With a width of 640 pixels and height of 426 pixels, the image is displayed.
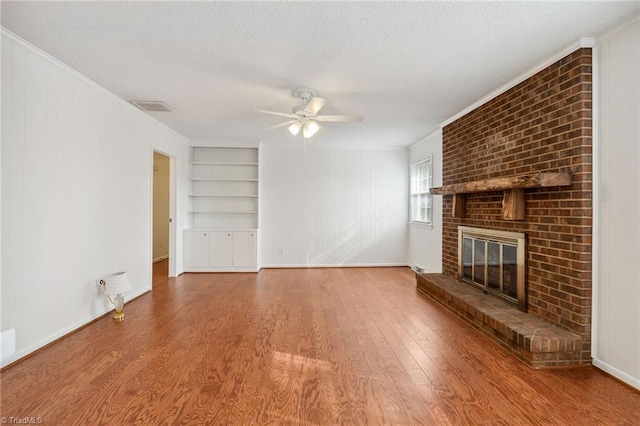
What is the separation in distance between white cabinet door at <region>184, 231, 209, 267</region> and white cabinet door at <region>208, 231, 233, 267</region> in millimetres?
88

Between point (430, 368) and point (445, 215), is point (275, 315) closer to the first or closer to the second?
point (430, 368)

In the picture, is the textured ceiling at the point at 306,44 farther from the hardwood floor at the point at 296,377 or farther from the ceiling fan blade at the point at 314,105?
the hardwood floor at the point at 296,377

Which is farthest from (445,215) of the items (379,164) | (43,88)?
(43,88)

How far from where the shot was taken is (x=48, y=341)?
2.62 m

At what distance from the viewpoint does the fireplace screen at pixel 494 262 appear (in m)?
2.93

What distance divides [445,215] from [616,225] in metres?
2.43

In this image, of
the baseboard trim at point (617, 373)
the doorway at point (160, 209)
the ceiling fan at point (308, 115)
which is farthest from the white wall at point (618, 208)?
the doorway at point (160, 209)

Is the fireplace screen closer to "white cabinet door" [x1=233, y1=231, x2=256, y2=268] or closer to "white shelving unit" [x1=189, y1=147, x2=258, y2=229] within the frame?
"white cabinet door" [x1=233, y1=231, x2=256, y2=268]

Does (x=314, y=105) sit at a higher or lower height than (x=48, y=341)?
higher

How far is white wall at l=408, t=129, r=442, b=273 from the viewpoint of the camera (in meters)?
4.90

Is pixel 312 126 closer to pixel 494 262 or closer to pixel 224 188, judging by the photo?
pixel 494 262

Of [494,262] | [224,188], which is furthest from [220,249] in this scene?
[494,262]

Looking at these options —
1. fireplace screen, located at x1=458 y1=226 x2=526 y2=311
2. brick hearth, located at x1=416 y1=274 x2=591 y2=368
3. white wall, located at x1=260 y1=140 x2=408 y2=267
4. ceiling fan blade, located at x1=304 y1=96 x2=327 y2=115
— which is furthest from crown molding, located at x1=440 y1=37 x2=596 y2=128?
white wall, located at x1=260 y1=140 x2=408 y2=267

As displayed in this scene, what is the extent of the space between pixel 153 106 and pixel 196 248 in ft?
8.74
